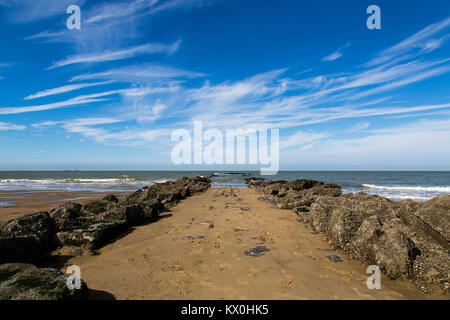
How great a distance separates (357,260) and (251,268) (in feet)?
8.93

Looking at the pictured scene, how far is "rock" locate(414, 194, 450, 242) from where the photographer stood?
25.0 feet

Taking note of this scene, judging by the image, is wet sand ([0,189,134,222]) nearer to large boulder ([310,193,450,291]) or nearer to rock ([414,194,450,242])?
large boulder ([310,193,450,291])

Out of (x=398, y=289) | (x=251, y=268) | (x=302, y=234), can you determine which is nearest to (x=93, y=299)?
(x=251, y=268)

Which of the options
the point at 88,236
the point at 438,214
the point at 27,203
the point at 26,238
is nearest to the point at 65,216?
the point at 88,236

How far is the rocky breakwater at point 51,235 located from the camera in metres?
3.65

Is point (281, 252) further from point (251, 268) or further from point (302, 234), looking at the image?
point (302, 234)

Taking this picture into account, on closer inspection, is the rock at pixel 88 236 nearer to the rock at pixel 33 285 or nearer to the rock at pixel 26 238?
the rock at pixel 26 238

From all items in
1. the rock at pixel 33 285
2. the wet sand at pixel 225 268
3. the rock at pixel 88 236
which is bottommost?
the wet sand at pixel 225 268
